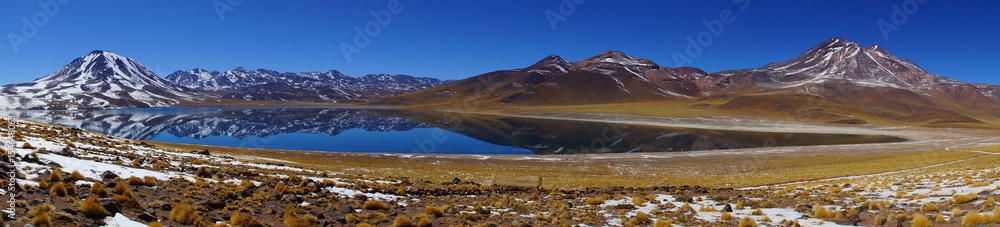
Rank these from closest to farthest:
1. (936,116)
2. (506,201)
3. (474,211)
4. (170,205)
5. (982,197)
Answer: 1. (170,205)
2. (982,197)
3. (474,211)
4. (506,201)
5. (936,116)

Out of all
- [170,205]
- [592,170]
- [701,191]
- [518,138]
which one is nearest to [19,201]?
[170,205]

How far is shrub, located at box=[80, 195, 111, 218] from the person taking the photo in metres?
7.80

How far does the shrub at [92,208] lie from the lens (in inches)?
307

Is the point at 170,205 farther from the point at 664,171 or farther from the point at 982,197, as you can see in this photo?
the point at 664,171

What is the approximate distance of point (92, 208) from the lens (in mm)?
7898

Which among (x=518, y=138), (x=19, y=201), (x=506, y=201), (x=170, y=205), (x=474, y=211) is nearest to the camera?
(x=19, y=201)

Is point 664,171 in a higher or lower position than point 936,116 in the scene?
lower

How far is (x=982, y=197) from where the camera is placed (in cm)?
1134

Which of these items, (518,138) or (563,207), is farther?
(518,138)

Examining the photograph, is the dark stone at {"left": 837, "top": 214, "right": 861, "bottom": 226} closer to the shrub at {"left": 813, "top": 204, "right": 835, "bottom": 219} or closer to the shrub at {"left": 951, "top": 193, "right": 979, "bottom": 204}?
the shrub at {"left": 813, "top": 204, "right": 835, "bottom": 219}

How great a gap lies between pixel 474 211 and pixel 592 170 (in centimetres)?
2233

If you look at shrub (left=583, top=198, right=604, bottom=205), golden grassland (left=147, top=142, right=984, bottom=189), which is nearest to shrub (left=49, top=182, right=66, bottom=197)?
shrub (left=583, top=198, right=604, bottom=205)

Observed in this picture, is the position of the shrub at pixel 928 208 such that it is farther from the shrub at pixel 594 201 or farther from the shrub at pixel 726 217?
the shrub at pixel 594 201

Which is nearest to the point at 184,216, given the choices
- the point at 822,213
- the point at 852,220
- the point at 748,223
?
the point at 748,223
